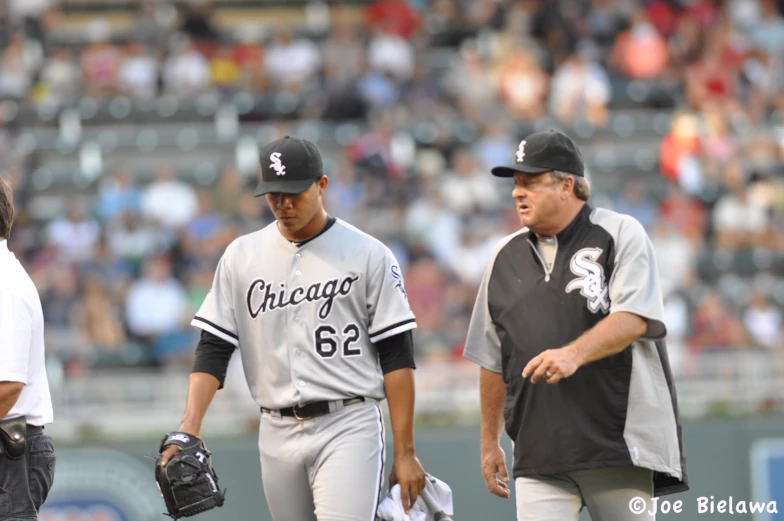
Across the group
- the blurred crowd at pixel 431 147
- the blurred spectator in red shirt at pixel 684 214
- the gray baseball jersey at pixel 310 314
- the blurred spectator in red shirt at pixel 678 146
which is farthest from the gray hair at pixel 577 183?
the blurred spectator in red shirt at pixel 678 146

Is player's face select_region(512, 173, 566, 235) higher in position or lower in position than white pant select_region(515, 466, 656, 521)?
higher

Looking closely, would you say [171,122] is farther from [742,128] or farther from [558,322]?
[558,322]

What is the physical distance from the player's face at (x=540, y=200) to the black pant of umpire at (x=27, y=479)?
210cm

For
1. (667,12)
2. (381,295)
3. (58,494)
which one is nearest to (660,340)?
(381,295)

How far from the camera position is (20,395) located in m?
4.75

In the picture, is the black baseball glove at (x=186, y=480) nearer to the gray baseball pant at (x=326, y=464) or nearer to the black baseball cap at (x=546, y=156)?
the gray baseball pant at (x=326, y=464)

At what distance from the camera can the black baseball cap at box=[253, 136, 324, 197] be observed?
5133mm

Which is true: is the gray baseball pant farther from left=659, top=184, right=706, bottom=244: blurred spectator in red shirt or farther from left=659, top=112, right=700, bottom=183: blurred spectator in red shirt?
left=659, top=112, right=700, bottom=183: blurred spectator in red shirt

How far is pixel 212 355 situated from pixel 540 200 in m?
1.51

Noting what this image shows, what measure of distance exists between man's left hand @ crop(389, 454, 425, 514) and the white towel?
0.10ft

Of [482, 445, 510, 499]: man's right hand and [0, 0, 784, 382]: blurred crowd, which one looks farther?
[0, 0, 784, 382]: blurred crowd

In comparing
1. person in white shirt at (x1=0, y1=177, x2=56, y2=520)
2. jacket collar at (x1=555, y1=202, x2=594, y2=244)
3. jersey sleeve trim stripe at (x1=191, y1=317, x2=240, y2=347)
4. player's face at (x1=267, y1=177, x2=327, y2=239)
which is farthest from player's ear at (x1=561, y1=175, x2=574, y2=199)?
person in white shirt at (x1=0, y1=177, x2=56, y2=520)

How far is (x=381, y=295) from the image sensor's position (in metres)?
5.29

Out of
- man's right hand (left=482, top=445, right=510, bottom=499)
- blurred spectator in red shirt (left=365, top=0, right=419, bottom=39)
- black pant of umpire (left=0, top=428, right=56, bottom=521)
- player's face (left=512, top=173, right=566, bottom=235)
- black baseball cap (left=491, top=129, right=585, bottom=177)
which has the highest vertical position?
blurred spectator in red shirt (left=365, top=0, right=419, bottom=39)
